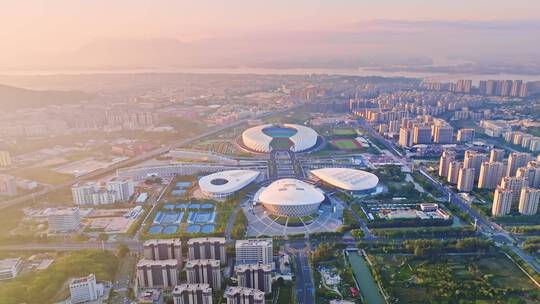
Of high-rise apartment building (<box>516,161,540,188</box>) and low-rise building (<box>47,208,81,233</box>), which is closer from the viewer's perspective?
low-rise building (<box>47,208,81,233</box>)

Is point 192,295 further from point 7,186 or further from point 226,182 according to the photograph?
point 7,186

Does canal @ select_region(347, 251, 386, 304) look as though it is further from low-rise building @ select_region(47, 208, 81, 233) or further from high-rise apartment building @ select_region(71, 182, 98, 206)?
high-rise apartment building @ select_region(71, 182, 98, 206)

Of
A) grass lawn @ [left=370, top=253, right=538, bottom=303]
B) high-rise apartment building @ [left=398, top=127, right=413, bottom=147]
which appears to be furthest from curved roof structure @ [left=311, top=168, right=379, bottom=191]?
high-rise apartment building @ [left=398, top=127, right=413, bottom=147]

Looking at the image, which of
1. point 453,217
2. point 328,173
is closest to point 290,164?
point 328,173

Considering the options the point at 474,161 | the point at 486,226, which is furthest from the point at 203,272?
the point at 474,161

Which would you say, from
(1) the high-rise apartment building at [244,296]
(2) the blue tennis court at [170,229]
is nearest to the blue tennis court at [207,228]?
(2) the blue tennis court at [170,229]

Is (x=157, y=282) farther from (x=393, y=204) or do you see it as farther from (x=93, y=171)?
(x=93, y=171)
